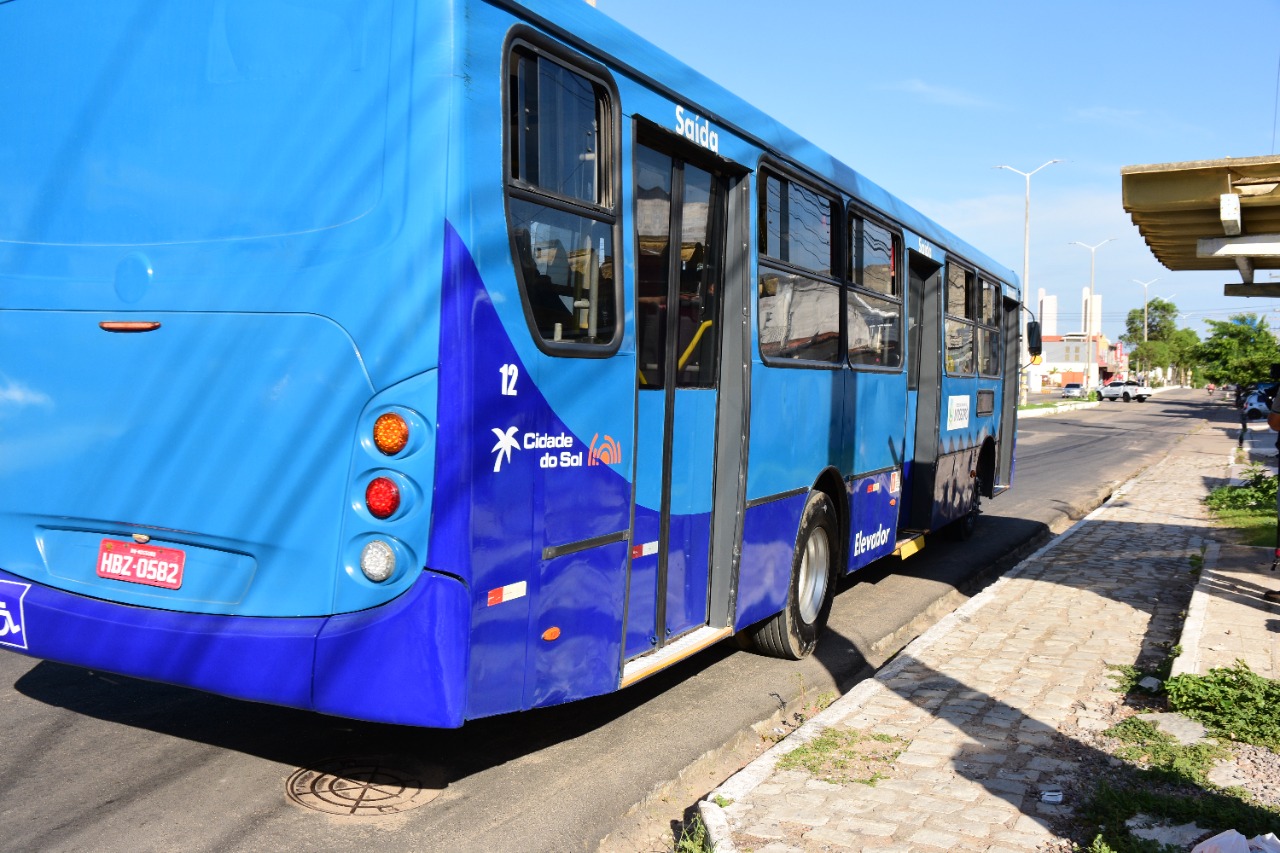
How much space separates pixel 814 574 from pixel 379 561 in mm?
4459

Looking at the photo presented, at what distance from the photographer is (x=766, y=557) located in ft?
21.7

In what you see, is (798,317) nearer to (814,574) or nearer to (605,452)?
(814,574)

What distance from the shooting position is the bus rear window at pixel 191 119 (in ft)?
13.1

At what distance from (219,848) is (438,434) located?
1758mm

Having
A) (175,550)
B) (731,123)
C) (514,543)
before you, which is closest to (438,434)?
(514,543)

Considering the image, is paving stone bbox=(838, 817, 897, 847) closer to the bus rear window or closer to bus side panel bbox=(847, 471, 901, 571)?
the bus rear window

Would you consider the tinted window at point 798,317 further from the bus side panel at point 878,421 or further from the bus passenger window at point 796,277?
the bus side panel at point 878,421

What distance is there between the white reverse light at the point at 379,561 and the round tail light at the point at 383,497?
0.10 m

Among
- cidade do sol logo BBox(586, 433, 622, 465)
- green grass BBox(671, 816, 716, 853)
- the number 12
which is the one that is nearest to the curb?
green grass BBox(671, 816, 716, 853)

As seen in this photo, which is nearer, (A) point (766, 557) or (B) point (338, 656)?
(B) point (338, 656)

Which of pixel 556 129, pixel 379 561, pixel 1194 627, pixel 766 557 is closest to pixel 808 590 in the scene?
pixel 766 557

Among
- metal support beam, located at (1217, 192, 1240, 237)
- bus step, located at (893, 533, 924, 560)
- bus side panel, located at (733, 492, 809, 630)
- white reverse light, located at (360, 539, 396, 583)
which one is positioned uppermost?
metal support beam, located at (1217, 192, 1240, 237)

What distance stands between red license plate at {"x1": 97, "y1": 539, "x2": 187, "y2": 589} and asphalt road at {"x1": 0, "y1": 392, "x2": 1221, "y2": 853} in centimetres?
93

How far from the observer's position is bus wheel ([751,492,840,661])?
7.24 metres
